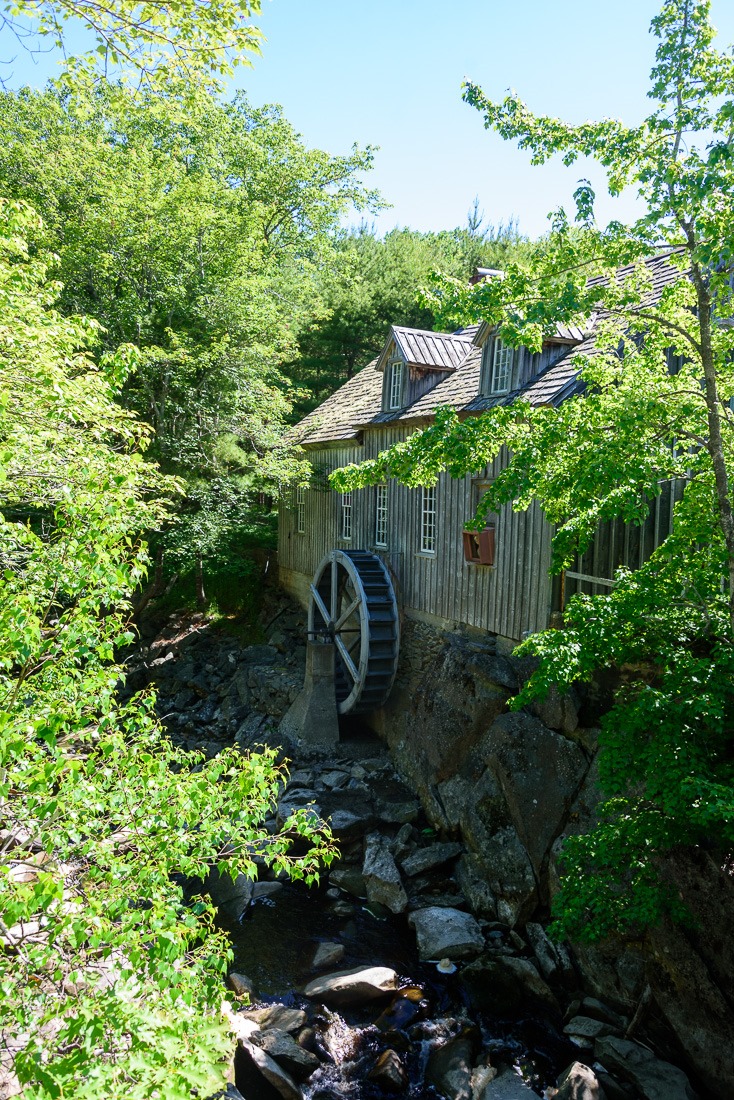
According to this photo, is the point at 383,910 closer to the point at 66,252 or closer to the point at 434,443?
the point at 434,443

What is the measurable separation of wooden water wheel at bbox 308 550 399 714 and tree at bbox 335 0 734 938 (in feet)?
20.8

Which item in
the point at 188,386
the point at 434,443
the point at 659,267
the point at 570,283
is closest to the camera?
the point at 570,283

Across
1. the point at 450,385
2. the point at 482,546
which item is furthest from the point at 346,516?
the point at 482,546

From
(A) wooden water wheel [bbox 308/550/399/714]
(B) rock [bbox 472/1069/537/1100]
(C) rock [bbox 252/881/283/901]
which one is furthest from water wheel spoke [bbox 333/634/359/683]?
(B) rock [bbox 472/1069/537/1100]

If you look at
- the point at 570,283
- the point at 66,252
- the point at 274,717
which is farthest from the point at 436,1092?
the point at 66,252

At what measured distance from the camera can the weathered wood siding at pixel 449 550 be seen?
958 cm

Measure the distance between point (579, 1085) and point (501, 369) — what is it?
8.37m

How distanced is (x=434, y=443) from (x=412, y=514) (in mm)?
6518

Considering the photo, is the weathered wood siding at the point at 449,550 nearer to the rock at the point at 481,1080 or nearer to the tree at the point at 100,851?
the rock at the point at 481,1080

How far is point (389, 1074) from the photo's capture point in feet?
20.5

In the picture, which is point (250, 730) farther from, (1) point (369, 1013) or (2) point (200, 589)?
(1) point (369, 1013)

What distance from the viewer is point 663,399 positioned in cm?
565

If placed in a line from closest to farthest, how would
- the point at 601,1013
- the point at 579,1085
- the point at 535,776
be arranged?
the point at 579,1085, the point at 601,1013, the point at 535,776

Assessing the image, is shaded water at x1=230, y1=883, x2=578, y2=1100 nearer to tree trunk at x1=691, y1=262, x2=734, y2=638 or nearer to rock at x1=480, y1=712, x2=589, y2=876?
rock at x1=480, y1=712, x2=589, y2=876
